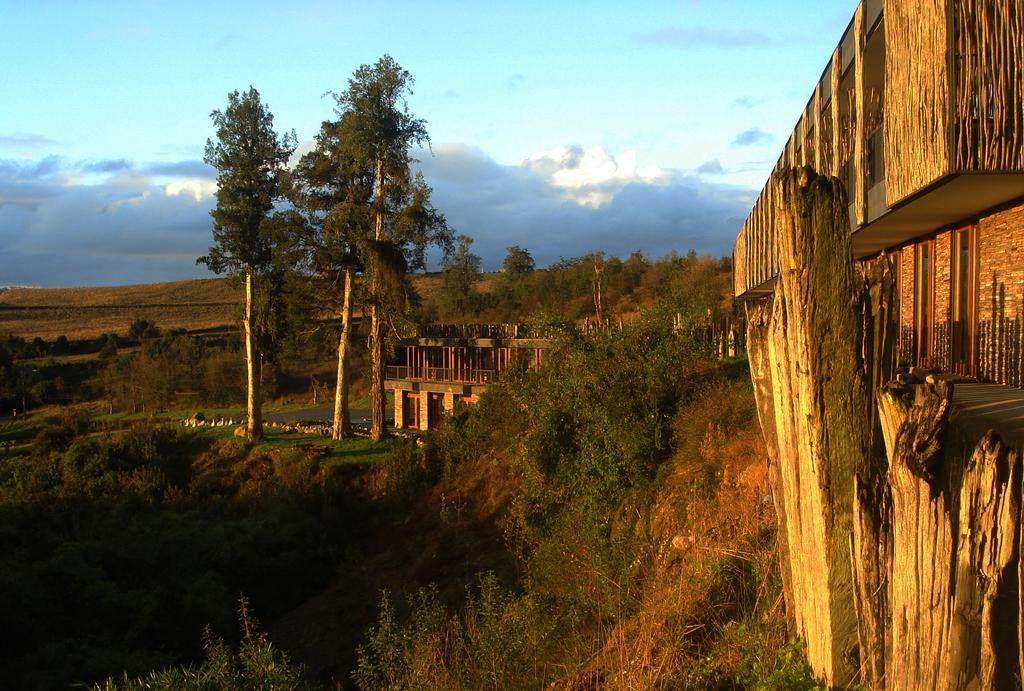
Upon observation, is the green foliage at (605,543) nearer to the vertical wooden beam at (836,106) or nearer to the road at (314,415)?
the vertical wooden beam at (836,106)

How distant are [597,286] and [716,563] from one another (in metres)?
37.6

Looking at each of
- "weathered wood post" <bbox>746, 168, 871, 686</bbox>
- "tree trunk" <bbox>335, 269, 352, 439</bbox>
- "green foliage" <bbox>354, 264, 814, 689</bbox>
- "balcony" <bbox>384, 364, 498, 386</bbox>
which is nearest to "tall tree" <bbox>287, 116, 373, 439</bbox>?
"tree trunk" <bbox>335, 269, 352, 439</bbox>

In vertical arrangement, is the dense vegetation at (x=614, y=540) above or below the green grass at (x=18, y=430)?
above

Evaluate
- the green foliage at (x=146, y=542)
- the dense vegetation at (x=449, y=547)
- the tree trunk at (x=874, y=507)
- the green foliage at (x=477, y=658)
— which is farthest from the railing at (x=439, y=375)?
the tree trunk at (x=874, y=507)

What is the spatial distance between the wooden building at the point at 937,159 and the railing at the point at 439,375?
747 inches

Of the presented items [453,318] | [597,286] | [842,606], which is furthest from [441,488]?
[453,318]

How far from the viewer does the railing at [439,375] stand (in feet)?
98.8

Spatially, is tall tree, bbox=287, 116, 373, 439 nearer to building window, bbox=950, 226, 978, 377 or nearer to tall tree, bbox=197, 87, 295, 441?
tall tree, bbox=197, 87, 295, 441

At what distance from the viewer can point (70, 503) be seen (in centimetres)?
2138

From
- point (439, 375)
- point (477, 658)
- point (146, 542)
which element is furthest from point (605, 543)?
point (439, 375)

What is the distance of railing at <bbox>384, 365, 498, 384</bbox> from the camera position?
98.8 feet

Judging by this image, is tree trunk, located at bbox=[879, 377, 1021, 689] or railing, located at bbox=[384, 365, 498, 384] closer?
tree trunk, located at bbox=[879, 377, 1021, 689]

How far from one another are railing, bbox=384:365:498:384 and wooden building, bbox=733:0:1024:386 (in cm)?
1898

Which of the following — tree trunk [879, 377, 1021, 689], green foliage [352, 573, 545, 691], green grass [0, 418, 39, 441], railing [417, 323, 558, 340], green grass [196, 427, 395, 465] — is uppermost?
railing [417, 323, 558, 340]
